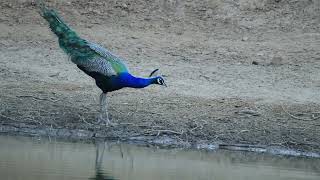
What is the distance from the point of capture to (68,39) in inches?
459

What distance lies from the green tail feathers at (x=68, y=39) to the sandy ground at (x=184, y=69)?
97 cm

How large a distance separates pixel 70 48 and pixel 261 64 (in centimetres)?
441

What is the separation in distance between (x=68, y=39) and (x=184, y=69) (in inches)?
134

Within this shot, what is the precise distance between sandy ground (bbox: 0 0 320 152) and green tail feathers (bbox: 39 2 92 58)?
0.97 m

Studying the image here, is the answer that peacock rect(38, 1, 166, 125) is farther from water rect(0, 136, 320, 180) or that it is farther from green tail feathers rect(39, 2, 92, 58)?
water rect(0, 136, 320, 180)

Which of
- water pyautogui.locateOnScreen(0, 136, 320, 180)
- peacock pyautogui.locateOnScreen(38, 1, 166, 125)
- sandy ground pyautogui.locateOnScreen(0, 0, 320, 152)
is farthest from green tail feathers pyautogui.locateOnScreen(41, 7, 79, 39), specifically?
water pyautogui.locateOnScreen(0, 136, 320, 180)

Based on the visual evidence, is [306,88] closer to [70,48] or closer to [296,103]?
[296,103]

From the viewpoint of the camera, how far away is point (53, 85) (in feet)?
44.1

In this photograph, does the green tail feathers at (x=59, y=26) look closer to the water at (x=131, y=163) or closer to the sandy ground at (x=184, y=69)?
the sandy ground at (x=184, y=69)

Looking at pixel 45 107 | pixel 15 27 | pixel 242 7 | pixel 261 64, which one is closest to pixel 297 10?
pixel 242 7

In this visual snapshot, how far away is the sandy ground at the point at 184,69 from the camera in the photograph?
11.8m

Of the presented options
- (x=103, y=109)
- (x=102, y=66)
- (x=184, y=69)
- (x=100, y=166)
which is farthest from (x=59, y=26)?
(x=184, y=69)

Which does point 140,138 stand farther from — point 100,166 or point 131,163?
point 100,166

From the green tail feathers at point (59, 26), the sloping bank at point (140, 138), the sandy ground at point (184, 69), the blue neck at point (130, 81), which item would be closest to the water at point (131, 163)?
the sloping bank at point (140, 138)
